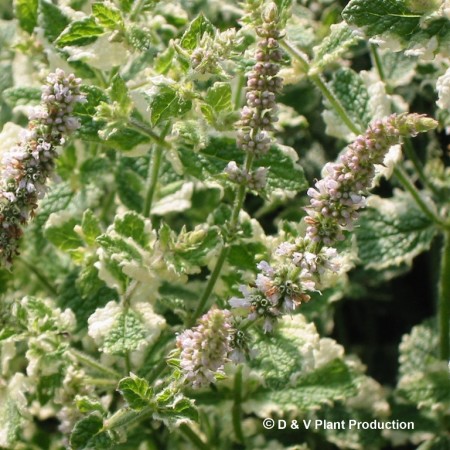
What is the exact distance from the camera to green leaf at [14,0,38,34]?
1.66 metres

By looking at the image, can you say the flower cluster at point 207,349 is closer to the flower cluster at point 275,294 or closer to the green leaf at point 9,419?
the flower cluster at point 275,294

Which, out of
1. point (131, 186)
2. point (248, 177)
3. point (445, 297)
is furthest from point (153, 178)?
point (445, 297)

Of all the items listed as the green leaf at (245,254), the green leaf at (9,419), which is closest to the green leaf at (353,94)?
the green leaf at (245,254)

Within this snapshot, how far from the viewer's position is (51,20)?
1554 millimetres

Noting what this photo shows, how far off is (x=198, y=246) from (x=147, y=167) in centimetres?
34

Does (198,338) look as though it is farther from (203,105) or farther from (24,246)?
(24,246)

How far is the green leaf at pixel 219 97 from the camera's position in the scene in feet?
4.21

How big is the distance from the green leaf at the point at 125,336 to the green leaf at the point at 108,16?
0.50m

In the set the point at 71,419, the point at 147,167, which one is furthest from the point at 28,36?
the point at 71,419

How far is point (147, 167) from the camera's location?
1660 millimetres

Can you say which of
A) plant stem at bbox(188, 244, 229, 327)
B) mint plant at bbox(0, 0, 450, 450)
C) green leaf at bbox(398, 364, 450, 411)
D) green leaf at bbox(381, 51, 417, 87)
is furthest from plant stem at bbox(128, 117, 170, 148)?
green leaf at bbox(398, 364, 450, 411)

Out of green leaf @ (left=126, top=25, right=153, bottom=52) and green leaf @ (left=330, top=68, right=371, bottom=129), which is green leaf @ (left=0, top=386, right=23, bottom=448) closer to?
green leaf @ (left=126, top=25, right=153, bottom=52)

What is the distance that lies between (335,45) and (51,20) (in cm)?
55

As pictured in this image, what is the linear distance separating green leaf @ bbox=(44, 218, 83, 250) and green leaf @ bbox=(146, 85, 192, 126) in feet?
1.17
